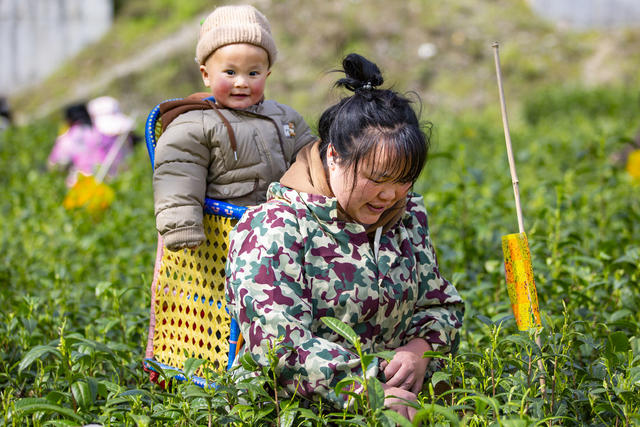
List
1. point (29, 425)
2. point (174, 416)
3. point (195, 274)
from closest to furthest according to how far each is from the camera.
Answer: point (174, 416) → point (29, 425) → point (195, 274)

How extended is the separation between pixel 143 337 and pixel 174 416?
907 mm

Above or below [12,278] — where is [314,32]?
above

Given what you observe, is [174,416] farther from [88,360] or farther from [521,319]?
[521,319]

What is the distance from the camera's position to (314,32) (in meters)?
14.5

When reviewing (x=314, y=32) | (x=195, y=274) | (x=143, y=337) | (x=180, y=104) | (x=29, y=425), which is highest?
(x=314, y=32)

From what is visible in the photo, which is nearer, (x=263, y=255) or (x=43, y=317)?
(x=263, y=255)

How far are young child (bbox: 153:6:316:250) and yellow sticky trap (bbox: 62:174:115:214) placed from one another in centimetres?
277

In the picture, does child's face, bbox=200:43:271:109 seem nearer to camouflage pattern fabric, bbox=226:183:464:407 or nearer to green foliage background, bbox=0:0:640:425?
green foliage background, bbox=0:0:640:425

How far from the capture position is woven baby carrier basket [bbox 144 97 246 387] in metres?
2.25

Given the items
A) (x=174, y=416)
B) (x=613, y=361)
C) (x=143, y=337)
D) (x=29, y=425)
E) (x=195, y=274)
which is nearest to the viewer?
(x=174, y=416)

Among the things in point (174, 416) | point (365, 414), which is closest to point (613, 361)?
point (365, 414)

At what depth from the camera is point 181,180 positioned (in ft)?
7.54

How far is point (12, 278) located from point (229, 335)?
183 centimetres

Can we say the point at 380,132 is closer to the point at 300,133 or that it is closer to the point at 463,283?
the point at 300,133
